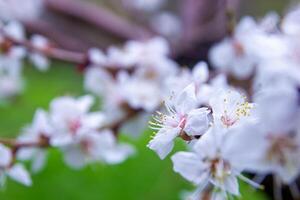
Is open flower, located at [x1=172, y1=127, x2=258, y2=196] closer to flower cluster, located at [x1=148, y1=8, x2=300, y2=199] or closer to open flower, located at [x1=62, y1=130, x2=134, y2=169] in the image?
flower cluster, located at [x1=148, y1=8, x2=300, y2=199]

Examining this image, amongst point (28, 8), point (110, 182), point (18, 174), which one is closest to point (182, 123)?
point (18, 174)

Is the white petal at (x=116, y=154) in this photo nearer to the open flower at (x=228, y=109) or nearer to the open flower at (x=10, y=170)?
the open flower at (x=10, y=170)

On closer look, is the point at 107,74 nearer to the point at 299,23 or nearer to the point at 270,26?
the point at 270,26

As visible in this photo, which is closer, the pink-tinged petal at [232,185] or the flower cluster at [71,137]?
the pink-tinged petal at [232,185]

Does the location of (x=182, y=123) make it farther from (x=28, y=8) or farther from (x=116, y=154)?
(x=28, y=8)

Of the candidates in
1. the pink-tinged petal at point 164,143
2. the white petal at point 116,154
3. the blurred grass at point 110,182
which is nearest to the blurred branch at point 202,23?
the blurred grass at point 110,182

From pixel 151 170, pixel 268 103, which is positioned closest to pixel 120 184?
pixel 151 170

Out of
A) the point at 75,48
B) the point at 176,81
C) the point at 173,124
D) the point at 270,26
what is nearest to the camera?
the point at 173,124
